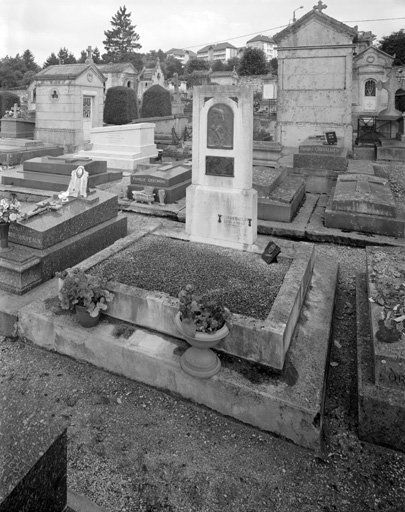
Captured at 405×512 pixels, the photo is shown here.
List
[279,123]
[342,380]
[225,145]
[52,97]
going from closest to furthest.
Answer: [342,380] < [225,145] < [279,123] < [52,97]

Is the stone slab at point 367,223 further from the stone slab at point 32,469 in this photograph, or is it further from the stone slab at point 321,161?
the stone slab at point 32,469

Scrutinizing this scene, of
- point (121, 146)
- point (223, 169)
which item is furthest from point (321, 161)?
point (121, 146)

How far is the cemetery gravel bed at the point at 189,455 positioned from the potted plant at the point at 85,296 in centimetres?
48

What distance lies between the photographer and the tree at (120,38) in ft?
211

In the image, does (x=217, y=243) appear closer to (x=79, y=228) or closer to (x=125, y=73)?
(x=79, y=228)

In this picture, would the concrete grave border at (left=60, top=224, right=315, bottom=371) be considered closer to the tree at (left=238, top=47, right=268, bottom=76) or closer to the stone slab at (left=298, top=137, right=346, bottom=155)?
the stone slab at (left=298, top=137, right=346, bottom=155)

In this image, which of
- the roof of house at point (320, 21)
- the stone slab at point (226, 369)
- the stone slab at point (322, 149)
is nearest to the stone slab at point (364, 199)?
the stone slab at point (322, 149)

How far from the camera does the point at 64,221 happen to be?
5.39m

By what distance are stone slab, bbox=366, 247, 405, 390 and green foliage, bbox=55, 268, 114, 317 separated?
2386 mm

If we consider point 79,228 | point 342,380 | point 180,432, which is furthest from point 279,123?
point 180,432

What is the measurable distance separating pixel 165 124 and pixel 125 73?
19253 millimetres

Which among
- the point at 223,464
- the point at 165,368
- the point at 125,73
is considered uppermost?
the point at 125,73

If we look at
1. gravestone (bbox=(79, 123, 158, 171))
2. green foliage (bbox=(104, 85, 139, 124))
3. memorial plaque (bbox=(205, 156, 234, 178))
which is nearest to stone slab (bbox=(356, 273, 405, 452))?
memorial plaque (bbox=(205, 156, 234, 178))

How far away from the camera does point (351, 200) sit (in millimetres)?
6988
